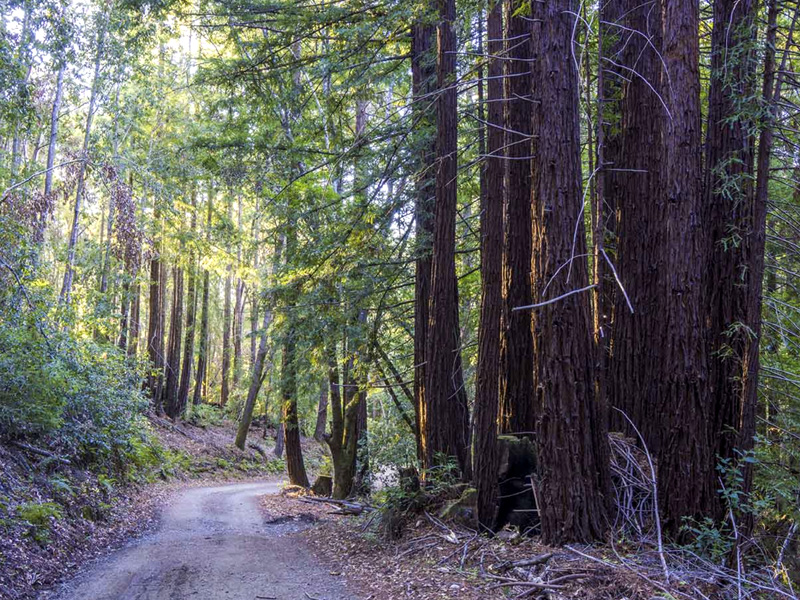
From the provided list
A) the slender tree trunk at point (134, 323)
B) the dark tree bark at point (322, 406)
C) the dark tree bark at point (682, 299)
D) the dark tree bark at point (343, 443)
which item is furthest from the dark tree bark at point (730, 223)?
the slender tree trunk at point (134, 323)

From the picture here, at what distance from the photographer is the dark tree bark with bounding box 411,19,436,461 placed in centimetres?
1009

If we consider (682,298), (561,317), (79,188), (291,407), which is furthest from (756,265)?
(79,188)

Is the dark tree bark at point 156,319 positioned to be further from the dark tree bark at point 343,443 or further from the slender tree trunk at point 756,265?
the slender tree trunk at point 756,265

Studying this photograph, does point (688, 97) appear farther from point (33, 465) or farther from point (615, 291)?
point (33, 465)

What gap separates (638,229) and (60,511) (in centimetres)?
875

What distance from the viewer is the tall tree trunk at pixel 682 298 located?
623 centimetres

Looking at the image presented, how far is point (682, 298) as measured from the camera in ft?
20.7

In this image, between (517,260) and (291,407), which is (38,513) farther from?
(291,407)

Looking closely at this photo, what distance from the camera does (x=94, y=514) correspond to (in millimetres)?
10125

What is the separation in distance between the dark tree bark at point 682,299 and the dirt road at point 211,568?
12.0 ft

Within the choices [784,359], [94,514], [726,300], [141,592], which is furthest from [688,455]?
[94,514]

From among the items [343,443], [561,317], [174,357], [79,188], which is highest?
[79,188]

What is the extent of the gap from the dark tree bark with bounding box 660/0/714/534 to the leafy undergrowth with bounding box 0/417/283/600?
22.3 feet

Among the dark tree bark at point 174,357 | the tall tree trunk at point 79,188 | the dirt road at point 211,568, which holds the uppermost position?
the tall tree trunk at point 79,188
